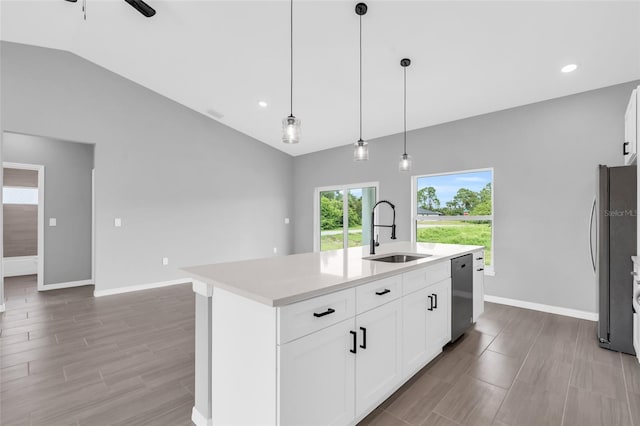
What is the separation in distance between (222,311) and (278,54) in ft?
9.94

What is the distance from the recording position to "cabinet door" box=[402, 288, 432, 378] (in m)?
1.97

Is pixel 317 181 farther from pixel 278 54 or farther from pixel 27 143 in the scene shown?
pixel 27 143

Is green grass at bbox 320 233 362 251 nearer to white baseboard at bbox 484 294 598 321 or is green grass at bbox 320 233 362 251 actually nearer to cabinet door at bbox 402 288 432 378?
white baseboard at bbox 484 294 598 321

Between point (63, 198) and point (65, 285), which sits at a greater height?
point (63, 198)

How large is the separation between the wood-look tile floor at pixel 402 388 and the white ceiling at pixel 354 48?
2.79 meters

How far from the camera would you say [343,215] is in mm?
6230

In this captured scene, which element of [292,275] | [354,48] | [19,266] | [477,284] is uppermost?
[354,48]

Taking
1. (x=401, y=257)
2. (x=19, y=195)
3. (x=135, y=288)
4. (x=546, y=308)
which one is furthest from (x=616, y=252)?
(x=19, y=195)

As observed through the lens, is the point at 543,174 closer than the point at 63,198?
Yes

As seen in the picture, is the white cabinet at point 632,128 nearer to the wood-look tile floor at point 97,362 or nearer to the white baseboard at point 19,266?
the wood-look tile floor at point 97,362

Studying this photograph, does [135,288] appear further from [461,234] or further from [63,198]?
[461,234]

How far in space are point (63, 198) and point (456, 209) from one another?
6.50 meters

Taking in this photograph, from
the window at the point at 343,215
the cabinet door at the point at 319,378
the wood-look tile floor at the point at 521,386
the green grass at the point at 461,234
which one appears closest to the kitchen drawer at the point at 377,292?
the cabinet door at the point at 319,378

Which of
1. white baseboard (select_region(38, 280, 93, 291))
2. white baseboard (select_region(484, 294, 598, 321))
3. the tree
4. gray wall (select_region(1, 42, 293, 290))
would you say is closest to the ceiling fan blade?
gray wall (select_region(1, 42, 293, 290))
